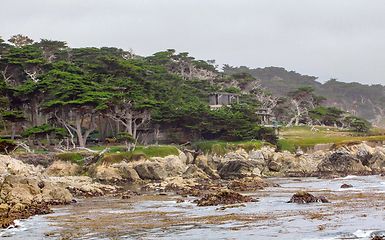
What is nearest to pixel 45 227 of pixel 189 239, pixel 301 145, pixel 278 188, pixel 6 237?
pixel 6 237

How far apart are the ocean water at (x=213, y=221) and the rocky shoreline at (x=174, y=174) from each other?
179cm

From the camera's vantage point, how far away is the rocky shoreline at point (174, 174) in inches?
959

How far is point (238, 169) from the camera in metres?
46.0

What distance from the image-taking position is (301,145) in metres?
60.6

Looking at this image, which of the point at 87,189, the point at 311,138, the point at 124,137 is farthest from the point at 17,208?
the point at 311,138

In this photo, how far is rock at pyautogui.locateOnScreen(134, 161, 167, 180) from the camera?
44.3 m

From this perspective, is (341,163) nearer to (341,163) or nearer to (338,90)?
(341,163)

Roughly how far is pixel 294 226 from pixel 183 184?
2051cm

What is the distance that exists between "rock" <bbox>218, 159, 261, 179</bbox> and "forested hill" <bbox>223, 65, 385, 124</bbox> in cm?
8723

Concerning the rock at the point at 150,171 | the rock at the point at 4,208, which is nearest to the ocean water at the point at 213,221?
the rock at the point at 4,208

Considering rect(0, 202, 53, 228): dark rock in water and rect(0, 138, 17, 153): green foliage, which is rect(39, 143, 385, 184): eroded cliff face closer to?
rect(0, 138, 17, 153): green foliage

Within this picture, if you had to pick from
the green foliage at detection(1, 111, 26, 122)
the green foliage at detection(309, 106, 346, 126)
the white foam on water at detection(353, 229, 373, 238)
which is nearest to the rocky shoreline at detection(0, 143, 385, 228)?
the green foliage at detection(1, 111, 26, 122)

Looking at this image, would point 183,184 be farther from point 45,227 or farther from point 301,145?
point 301,145

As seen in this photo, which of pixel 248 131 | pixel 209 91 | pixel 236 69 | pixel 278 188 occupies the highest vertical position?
pixel 236 69
